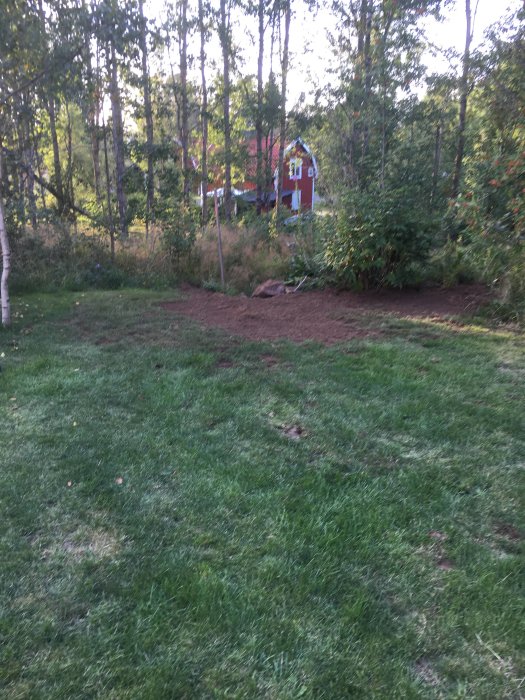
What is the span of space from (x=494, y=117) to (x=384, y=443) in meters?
6.43

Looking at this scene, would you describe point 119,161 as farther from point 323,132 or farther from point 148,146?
point 323,132

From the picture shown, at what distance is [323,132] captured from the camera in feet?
57.2

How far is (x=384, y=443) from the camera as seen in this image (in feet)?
11.5

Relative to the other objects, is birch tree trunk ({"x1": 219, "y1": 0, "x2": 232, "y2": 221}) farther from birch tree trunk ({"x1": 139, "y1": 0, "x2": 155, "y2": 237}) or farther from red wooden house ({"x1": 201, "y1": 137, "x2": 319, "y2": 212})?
birch tree trunk ({"x1": 139, "y1": 0, "x2": 155, "y2": 237})

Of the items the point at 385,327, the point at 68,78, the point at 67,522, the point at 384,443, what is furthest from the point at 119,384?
the point at 68,78

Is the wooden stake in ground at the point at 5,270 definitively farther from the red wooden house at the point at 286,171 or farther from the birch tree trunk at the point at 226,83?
the birch tree trunk at the point at 226,83

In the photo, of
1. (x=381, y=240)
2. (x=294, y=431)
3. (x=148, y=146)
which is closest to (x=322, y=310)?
(x=381, y=240)

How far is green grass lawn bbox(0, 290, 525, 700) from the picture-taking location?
185cm

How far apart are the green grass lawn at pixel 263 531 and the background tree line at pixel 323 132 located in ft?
11.4

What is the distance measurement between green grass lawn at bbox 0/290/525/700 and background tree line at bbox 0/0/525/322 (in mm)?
3486

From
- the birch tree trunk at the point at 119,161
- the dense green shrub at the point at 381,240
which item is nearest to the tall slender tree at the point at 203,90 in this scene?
the birch tree trunk at the point at 119,161

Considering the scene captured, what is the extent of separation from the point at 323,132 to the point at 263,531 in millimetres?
17230

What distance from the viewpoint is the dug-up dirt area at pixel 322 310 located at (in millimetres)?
6418

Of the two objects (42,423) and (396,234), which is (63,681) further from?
(396,234)
